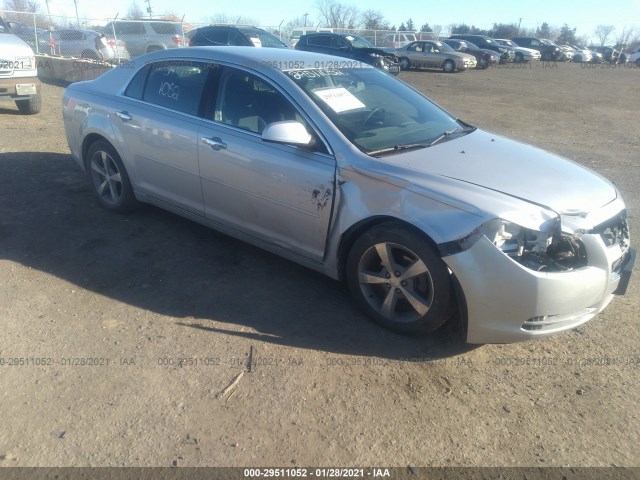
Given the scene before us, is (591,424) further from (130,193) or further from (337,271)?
(130,193)

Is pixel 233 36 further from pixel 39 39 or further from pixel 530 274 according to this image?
pixel 530 274

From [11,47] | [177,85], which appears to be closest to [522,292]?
[177,85]

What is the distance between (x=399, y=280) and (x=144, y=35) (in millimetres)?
18361

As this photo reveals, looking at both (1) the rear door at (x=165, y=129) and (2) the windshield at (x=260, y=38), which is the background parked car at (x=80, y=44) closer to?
(2) the windshield at (x=260, y=38)

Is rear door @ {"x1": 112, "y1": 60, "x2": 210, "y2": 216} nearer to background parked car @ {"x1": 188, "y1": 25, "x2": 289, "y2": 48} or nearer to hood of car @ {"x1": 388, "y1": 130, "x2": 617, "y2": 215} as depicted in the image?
hood of car @ {"x1": 388, "y1": 130, "x2": 617, "y2": 215}

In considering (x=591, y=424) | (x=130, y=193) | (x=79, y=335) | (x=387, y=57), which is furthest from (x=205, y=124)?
(x=387, y=57)

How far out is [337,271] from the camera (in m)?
3.84

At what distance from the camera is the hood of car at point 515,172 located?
3287mm

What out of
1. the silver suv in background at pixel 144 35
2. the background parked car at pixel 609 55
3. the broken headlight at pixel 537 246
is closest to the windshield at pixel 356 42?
the silver suv in background at pixel 144 35

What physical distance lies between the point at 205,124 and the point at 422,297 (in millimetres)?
2187

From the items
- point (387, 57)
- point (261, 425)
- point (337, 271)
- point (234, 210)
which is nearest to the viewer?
point (261, 425)

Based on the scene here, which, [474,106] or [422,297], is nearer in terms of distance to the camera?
[422,297]

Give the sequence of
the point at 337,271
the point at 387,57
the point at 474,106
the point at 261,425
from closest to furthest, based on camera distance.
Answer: the point at 261,425, the point at 337,271, the point at 474,106, the point at 387,57

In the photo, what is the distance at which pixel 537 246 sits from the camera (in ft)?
10.1
